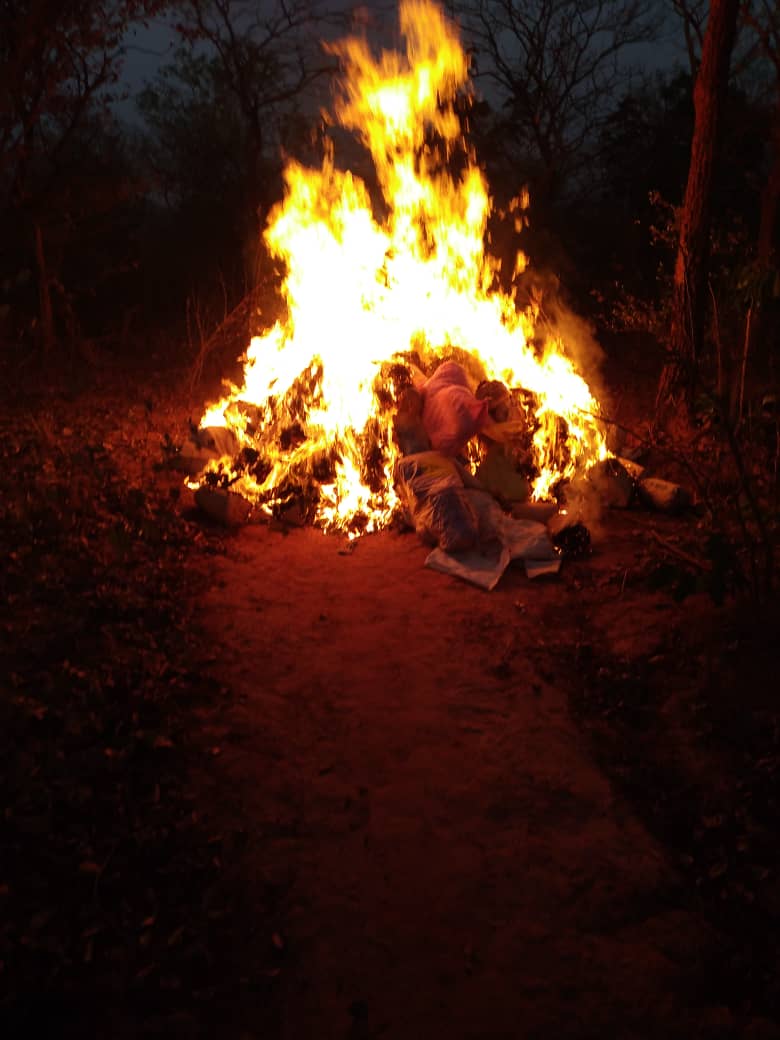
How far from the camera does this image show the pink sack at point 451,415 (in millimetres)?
6277

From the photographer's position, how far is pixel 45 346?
1052 centimetres

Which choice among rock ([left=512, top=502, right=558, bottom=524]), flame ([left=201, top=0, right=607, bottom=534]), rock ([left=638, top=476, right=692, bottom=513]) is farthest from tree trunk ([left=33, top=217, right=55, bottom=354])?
rock ([left=638, top=476, right=692, bottom=513])

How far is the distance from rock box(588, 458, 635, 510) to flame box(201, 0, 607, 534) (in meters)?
0.67

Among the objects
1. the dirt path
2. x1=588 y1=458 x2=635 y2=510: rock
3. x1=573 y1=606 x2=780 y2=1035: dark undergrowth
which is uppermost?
x1=588 y1=458 x2=635 y2=510: rock

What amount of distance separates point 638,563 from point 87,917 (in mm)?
3901

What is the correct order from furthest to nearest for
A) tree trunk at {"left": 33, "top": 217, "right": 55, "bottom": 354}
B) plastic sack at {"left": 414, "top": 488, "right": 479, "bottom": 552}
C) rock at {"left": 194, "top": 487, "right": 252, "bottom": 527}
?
tree trunk at {"left": 33, "top": 217, "right": 55, "bottom": 354}, rock at {"left": 194, "top": 487, "right": 252, "bottom": 527}, plastic sack at {"left": 414, "top": 488, "right": 479, "bottom": 552}

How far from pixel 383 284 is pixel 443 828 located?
591 centimetres

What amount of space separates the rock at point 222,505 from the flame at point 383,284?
1.00 meters

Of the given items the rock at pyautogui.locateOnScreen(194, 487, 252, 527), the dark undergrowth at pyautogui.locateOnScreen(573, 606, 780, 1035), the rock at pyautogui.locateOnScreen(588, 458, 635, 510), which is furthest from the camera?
the rock at pyautogui.locateOnScreen(588, 458, 635, 510)

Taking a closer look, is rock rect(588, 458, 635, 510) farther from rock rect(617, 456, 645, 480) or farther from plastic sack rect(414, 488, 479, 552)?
plastic sack rect(414, 488, 479, 552)

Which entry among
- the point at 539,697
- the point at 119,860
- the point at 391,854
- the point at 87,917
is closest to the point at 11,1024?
the point at 87,917

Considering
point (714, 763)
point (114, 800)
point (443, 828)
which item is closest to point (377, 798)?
point (443, 828)

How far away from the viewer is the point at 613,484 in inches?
248

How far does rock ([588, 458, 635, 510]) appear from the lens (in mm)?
6258
